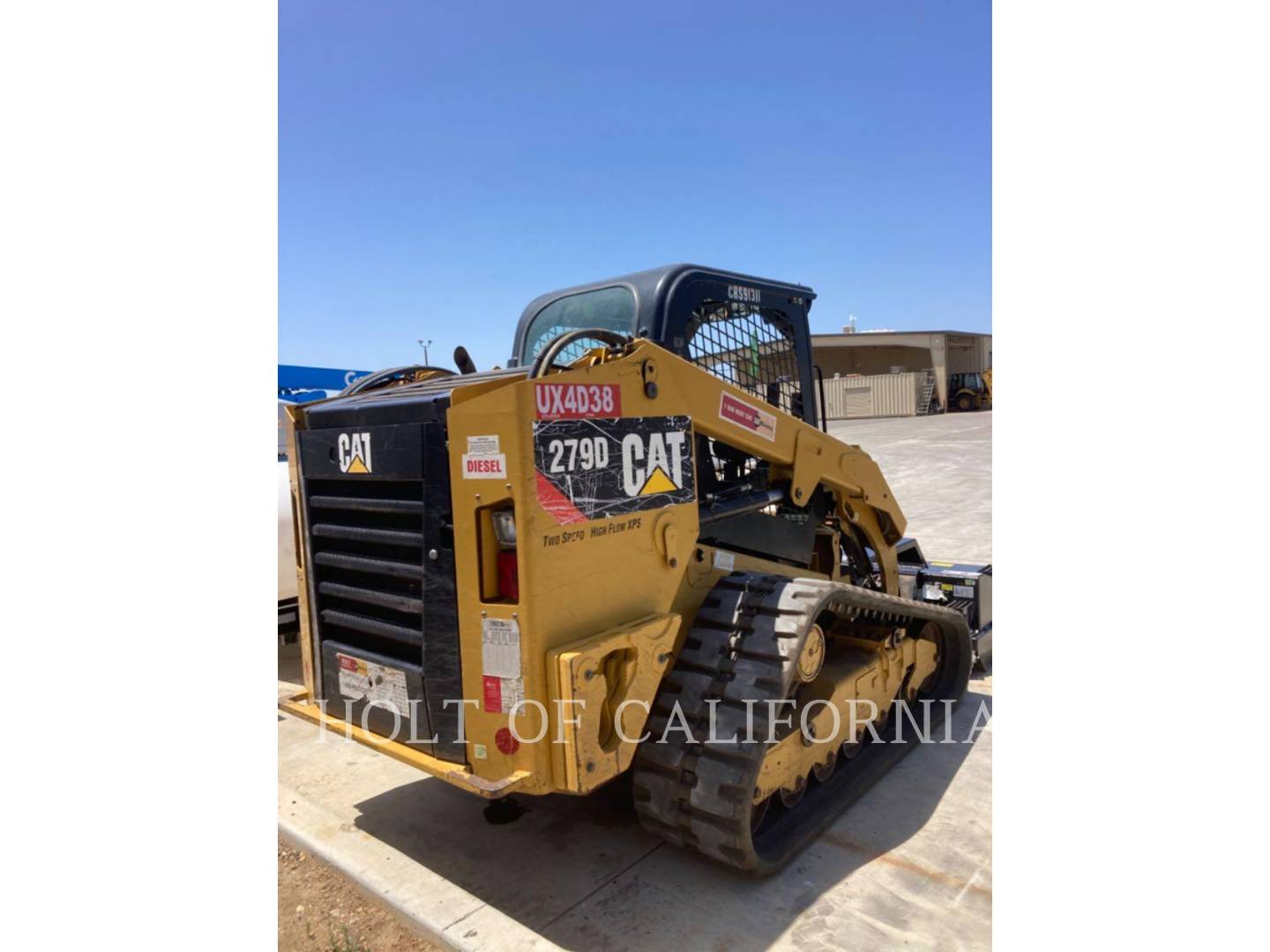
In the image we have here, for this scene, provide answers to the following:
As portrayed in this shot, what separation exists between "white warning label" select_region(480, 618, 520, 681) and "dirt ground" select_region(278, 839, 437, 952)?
108 cm

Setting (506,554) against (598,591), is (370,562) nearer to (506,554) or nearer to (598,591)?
(506,554)

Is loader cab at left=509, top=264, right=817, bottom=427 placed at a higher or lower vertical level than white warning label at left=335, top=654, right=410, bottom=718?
higher

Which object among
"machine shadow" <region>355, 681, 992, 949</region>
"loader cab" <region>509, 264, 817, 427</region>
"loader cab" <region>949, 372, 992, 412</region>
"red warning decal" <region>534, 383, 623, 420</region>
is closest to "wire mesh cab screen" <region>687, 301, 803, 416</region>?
"loader cab" <region>509, 264, 817, 427</region>

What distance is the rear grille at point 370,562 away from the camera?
3.09 metres

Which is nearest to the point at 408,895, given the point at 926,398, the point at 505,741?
the point at 505,741

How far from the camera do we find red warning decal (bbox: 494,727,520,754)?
2.82 meters

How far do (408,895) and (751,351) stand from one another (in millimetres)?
2971

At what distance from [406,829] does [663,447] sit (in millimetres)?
2141

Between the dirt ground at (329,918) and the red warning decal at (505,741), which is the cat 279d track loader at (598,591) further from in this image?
the dirt ground at (329,918)

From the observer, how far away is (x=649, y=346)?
316 centimetres

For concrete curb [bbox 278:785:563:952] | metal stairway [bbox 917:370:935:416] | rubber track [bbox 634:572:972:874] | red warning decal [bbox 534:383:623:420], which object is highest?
metal stairway [bbox 917:370:935:416]

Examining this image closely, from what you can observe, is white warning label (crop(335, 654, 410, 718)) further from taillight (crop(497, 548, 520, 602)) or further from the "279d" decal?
the "279d" decal

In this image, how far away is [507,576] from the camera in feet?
9.33

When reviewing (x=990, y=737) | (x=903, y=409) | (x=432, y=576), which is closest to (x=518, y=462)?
(x=432, y=576)
